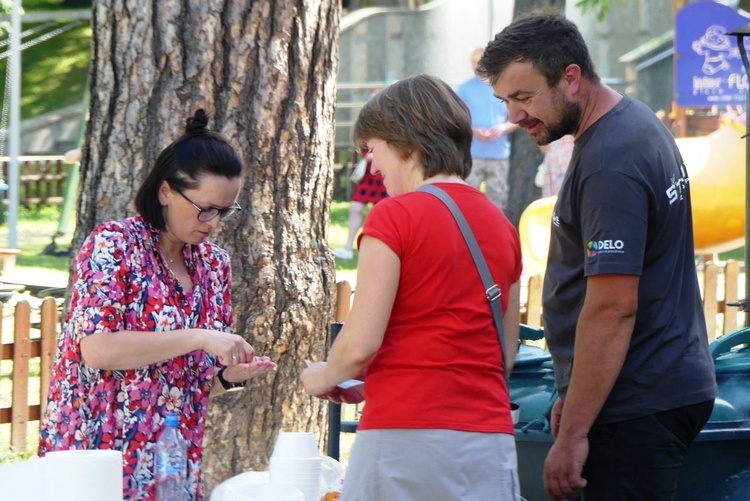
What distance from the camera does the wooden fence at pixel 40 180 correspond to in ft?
63.6

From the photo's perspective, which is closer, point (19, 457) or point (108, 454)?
point (108, 454)

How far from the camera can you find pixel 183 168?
289 cm

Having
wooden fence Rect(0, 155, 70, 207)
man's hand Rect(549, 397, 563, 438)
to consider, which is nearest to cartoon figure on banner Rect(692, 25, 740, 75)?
man's hand Rect(549, 397, 563, 438)

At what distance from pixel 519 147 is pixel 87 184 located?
9392 mm

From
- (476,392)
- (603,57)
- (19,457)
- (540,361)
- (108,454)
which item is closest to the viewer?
(108,454)

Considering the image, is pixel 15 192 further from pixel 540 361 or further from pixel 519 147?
pixel 540 361

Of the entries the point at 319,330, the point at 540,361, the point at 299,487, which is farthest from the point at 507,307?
the point at 319,330

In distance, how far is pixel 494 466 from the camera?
2.52 metres

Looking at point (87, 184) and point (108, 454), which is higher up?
point (87, 184)

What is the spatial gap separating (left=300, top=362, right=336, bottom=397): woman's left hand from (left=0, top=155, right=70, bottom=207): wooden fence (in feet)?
57.4

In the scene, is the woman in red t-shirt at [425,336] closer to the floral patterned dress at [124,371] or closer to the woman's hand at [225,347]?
the woman's hand at [225,347]

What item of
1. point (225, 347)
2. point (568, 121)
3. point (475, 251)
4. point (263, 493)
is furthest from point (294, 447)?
point (568, 121)

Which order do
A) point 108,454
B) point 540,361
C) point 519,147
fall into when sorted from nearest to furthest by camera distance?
point 108,454 < point 540,361 < point 519,147

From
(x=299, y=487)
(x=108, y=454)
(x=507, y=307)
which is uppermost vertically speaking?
(x=507, y=307)
